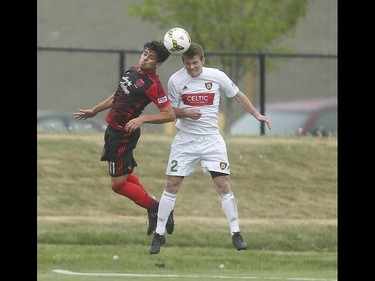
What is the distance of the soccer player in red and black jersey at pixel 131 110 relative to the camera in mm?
14320

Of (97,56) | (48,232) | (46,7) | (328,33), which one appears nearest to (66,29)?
(46,7)

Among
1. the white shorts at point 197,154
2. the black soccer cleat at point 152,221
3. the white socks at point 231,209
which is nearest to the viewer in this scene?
the white shorts at point 197,154

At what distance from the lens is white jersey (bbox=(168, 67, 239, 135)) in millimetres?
14727

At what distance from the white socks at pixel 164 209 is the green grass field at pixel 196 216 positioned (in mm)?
1922

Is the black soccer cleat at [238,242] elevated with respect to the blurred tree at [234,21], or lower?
lower

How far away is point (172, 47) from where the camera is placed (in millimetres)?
14141

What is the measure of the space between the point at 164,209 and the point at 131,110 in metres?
1.36

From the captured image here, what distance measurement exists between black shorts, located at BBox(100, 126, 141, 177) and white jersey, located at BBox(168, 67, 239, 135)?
2.03 ft

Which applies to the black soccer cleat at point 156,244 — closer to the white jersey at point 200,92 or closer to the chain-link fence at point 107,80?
the white jersey at point 200,92

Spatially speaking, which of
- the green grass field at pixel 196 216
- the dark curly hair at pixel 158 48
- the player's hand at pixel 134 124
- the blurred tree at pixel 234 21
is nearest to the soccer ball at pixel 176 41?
the dark curly hair at pixel 158 48

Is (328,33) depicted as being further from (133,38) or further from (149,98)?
(149,98)

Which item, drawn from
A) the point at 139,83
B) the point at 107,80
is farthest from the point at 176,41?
the point at 107,80

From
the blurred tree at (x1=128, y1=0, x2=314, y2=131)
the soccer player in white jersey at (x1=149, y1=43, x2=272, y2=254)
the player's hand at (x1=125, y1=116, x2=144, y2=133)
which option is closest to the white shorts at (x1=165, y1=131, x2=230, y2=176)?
the soccer player in white jersey at (x1=149, y1=43, x2=272, y2=254)
